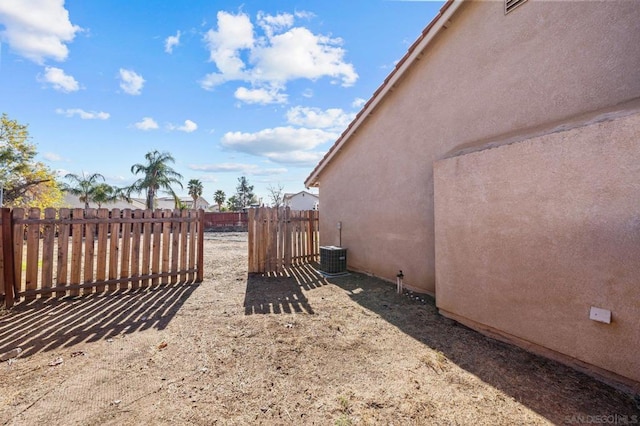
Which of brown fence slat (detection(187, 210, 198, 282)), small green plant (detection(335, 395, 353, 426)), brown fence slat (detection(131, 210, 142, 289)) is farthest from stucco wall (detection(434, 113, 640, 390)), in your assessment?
brown fence slat (detection(131, 210, 142, 289))

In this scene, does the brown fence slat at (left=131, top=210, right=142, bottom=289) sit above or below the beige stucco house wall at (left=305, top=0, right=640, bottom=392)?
below

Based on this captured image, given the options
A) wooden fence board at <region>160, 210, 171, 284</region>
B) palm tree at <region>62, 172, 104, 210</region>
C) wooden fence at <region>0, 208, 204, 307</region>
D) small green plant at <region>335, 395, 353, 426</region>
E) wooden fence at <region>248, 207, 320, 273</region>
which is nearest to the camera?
small green plant at <region>335, 395, 353, 426</region>

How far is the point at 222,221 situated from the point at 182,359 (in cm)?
2859

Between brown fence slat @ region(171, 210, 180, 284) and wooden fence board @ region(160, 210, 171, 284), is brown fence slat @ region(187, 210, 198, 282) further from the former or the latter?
wooden fence board @ region(160, 210, 171, 284)

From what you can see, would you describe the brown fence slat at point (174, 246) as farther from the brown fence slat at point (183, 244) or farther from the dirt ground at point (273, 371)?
the dirt ground at point (273, 371)

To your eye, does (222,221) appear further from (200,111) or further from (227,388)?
(227,388)

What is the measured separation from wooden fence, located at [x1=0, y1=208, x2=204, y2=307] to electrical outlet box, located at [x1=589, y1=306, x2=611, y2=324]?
7119 millimetres

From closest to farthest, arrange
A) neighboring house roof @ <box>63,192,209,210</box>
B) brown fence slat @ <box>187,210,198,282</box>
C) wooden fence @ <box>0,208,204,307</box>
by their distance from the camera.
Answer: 1. wooden fence @ <box>0,208,204,307</box>
2. brown fence slat @ <box>187,210,198,282</box>
3. neighboring house roof @ <box>63,192,209,210</box>

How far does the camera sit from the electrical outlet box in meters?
2.59

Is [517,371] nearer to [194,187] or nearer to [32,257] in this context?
[32,257]

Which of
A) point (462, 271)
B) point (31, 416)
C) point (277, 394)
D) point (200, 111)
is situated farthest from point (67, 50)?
point (462, 271)

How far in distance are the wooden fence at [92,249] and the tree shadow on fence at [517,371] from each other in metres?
4.87

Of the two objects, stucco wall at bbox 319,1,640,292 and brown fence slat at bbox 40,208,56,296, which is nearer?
stucco wall at bbox 319,1,640,292

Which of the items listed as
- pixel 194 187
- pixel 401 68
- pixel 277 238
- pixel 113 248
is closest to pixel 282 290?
pixel 277 238
